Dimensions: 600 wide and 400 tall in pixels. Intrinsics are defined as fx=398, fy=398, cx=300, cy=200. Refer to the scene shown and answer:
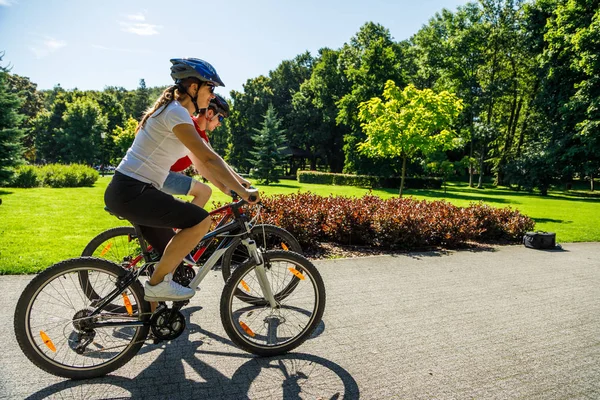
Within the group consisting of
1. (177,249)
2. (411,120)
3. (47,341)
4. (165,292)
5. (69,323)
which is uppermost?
(411,120)

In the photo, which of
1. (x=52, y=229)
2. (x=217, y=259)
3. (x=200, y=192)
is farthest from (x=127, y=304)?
(x=52, y=229)

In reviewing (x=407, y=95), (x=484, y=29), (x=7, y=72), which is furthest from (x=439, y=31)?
(x=7, y=72)

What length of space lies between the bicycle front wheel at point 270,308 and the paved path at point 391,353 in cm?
15

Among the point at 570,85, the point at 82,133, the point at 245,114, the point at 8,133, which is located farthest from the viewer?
the point at 245,114

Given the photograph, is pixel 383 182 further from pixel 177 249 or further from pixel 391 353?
pixel 177 249

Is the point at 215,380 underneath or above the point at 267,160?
underneath

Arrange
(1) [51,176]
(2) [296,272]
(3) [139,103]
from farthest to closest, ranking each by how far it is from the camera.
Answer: (3) [139,103] < (1) [51,176] < (2) [296,272]

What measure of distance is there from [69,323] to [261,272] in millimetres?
1497

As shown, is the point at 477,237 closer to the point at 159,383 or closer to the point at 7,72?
the point at 159,383

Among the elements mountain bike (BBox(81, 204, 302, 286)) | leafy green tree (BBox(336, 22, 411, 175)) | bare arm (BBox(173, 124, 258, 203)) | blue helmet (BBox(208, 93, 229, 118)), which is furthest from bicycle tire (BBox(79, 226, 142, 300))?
leafy green tree (BBox(336, 22, 411, 175))

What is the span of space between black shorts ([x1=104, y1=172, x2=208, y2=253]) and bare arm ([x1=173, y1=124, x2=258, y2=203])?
34cm

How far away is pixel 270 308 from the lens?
3.56m

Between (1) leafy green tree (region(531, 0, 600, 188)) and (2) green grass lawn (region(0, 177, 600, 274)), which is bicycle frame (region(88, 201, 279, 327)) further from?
(1) leafy green tree (region(531, 0, 600, 188))

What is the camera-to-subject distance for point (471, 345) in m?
3.77
